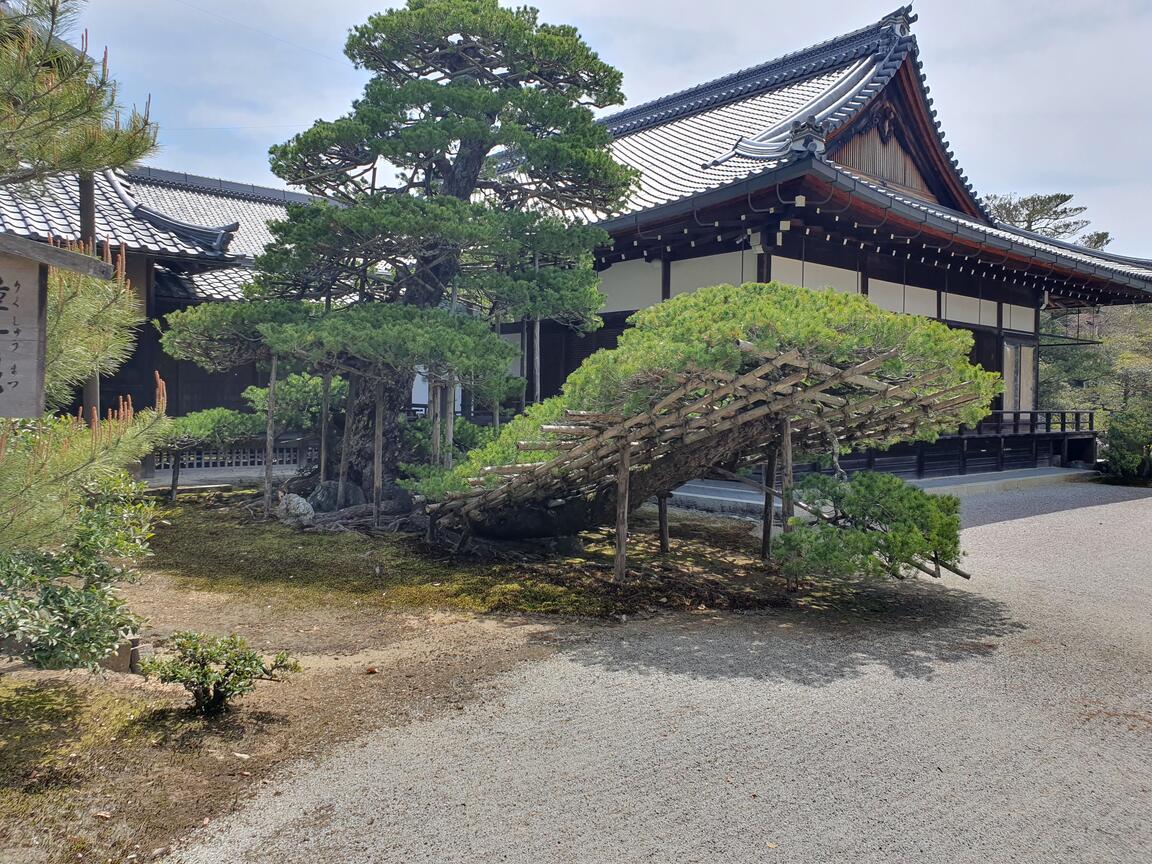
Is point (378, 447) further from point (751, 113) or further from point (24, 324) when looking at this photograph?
point (751, 113)

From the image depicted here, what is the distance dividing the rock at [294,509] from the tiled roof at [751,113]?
5776 mm

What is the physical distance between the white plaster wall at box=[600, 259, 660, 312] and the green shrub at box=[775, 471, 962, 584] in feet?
22.0

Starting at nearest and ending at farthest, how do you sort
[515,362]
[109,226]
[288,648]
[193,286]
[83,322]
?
[83,322], [288,648], [109,226], [193,286], [515,362]

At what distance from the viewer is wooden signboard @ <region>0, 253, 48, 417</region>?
334cm

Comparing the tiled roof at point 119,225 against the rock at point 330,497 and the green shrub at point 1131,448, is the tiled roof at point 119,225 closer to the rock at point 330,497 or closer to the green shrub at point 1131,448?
the rock at point 330,497

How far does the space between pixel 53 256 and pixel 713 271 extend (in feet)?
32.0

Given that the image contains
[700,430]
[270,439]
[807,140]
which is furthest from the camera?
[270,439]

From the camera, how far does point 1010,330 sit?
16.5m

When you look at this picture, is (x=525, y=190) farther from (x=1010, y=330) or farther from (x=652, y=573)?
(x=1010, y=330)

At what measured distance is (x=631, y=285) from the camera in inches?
512

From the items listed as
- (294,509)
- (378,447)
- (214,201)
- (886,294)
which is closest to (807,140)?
(886,294)

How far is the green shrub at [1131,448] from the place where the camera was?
647 inches

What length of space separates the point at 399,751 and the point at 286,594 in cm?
353

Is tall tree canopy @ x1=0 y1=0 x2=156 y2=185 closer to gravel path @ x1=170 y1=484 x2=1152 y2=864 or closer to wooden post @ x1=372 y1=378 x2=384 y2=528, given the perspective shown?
gravel path @ x1=170 y1=484 x2=1152 y2=864
